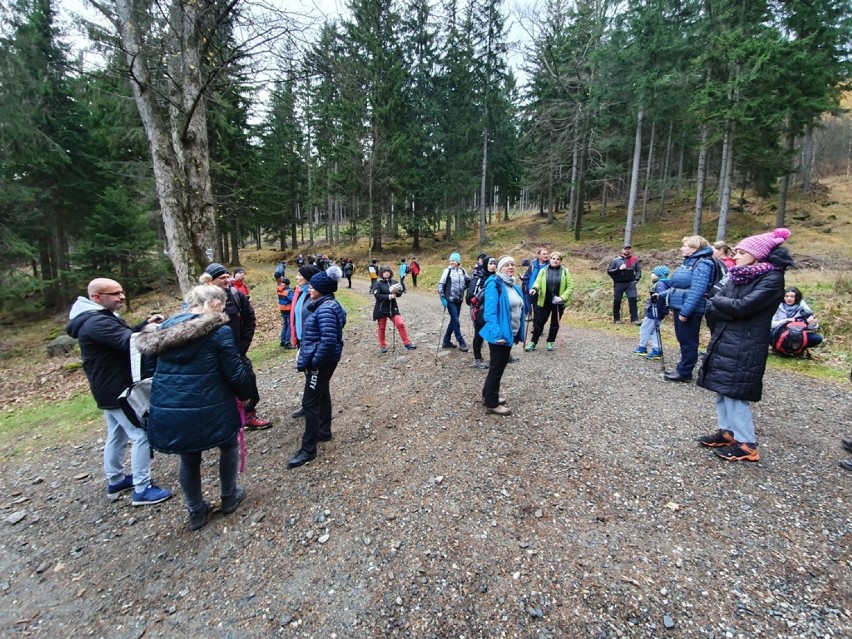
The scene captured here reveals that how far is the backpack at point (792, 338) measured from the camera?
23.3ft

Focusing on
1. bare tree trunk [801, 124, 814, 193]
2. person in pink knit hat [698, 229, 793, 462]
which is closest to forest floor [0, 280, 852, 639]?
person in pink knit hat [698, 229, 793, 462]

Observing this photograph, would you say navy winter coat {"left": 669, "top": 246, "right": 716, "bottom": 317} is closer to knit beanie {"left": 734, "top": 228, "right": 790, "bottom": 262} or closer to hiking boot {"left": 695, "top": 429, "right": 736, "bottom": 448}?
knit beanie {"left": 734, "top": 228, "right": 790, "bottom": 262}

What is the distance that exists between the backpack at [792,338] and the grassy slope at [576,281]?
21 cm

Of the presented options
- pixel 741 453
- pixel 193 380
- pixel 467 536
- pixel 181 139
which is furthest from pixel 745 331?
pixel 181 139

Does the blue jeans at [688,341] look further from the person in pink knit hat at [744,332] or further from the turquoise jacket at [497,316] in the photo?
the turquoise jacket at [497,316]

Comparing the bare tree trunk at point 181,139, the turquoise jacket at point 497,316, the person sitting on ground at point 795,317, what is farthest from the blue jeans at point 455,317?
the person sitting on ground at point 795,317

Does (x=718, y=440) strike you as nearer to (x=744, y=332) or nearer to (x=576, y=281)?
(x=744, y=332)

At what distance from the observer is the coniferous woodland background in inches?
280

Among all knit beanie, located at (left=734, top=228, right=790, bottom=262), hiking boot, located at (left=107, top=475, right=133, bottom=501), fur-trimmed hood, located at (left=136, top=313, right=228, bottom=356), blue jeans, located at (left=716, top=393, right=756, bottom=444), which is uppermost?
knit beanie, located at (left=734, top=228, right=790, bottom=262)

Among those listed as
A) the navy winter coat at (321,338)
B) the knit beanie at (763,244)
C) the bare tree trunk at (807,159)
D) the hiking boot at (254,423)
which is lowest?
the hiking boot at (254,423)

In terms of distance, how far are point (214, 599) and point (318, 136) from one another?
1328 inches

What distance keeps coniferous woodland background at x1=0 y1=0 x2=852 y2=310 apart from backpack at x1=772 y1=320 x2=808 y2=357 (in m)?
8.93

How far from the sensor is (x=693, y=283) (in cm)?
558

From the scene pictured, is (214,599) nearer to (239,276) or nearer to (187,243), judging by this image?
(239,276)
